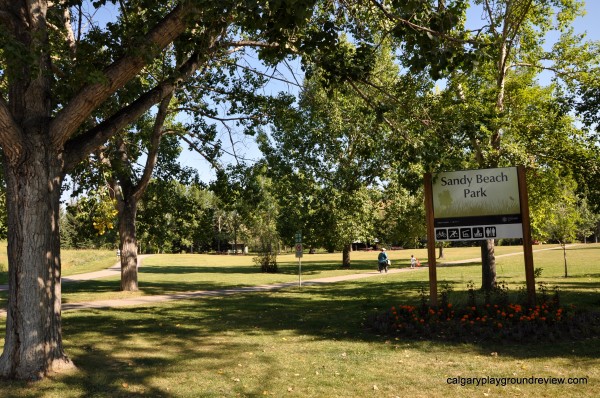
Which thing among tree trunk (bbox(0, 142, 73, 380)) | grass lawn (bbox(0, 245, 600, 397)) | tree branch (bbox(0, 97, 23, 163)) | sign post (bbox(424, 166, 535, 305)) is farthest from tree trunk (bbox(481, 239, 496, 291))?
tree branch (bbox(0, 97, 23, 163))

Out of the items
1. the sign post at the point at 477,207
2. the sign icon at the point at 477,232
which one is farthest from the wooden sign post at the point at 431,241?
the sign icon at the point at 477,232

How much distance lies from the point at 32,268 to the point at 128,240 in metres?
13.0

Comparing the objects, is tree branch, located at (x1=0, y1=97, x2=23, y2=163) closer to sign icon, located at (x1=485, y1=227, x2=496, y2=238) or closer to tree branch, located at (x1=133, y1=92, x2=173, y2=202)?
sign icon, located at (x1=485, y1=227, x2=496, y2=238)

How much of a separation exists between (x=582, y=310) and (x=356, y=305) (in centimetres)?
585

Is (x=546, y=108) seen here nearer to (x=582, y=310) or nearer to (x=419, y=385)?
(x=582, y=310)

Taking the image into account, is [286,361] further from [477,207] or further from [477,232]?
[477,207]

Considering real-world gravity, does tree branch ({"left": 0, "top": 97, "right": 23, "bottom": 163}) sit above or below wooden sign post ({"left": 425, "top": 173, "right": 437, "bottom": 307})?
above

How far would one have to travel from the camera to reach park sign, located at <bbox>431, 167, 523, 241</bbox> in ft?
34.2

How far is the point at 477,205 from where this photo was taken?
10633mm

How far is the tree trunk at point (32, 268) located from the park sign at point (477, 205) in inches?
289

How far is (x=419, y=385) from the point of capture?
6105 mm

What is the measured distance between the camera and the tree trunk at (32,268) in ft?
21.5

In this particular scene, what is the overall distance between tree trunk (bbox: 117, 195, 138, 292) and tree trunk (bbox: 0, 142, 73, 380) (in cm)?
1238

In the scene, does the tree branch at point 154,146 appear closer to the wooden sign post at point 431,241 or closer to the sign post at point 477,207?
the wooden sign post at point 431,241
